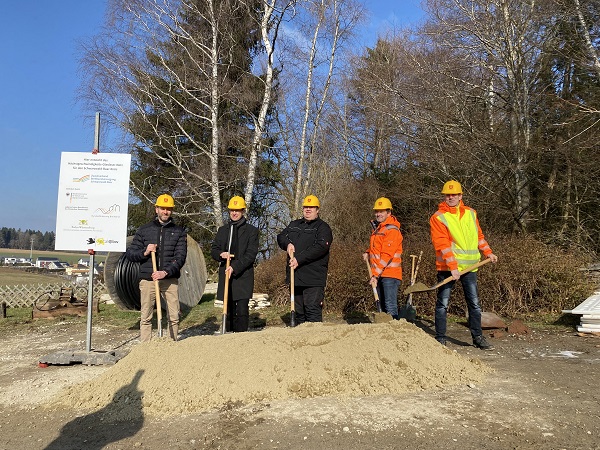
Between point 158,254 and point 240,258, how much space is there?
3.37 ft

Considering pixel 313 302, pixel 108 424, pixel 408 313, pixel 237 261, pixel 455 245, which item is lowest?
pixel 108 424

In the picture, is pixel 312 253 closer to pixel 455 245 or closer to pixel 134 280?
pixel 455 245

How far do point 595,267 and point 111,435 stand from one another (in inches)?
369

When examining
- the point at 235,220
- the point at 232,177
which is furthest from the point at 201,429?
the point at 232,177

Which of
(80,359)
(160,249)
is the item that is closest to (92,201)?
(160,249)

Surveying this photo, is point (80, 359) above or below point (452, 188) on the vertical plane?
below

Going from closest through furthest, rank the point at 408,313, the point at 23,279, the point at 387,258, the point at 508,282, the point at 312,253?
the point at 312,253, the point at 387,258, the point at 408,313, the point at 508,282, the point at 23,279

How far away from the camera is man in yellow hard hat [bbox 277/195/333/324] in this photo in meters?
6.49

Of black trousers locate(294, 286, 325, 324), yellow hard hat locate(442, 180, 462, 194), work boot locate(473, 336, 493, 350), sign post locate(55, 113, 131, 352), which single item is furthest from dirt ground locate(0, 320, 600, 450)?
yellow hard hat locate(442, 180, 462, 194)

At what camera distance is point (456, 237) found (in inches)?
248

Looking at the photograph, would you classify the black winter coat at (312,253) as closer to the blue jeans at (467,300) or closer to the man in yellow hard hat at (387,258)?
the man in yellow hard hat at (387,258)

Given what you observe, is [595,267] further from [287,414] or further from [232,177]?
[232,177]

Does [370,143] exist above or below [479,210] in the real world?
above

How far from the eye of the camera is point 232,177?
17.8 m
